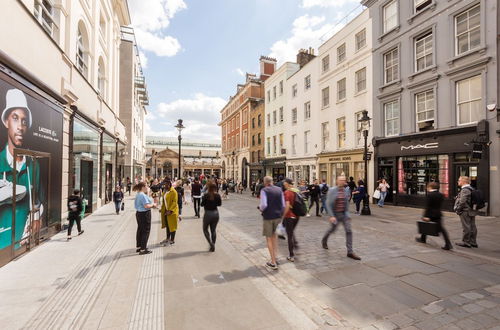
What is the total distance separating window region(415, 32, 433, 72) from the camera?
13664 mm

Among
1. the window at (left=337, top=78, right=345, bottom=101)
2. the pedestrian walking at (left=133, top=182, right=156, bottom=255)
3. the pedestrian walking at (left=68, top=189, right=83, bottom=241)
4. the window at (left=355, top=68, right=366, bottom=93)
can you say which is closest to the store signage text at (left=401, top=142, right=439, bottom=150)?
the window at (left=355, top=68, right=366, bottom=93)

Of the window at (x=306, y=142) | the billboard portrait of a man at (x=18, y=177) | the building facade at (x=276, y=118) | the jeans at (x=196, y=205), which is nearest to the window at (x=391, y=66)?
the window at (x=306, y=142)

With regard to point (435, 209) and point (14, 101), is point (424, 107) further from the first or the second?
point (14, 101)

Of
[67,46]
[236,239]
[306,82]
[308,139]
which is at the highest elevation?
[306,82]

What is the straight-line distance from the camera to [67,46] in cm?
922

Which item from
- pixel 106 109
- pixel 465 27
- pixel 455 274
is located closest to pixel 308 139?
pixel 465 27

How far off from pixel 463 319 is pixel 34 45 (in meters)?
10.3

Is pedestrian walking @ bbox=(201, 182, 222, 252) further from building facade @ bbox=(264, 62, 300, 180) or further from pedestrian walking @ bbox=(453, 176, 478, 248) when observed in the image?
building facade @ bbox=(264, 62, 300, 180)

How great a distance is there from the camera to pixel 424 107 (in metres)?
13.9

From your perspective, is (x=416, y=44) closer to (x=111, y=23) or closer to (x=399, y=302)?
(x=399, y=302)

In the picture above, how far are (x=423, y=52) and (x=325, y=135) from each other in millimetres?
9057

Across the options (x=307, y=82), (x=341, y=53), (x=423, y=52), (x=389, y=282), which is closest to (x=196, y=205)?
(x=389, y=282)

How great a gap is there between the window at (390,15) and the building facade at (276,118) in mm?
12348

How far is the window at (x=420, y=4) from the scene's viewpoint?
13.7 metres
